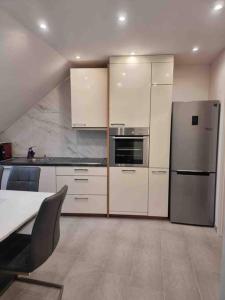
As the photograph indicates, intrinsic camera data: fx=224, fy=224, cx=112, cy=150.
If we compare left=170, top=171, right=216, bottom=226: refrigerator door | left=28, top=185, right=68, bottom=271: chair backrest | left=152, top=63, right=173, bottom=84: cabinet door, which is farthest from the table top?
left=152, top=63, right=173, bottom=84: cabinet door

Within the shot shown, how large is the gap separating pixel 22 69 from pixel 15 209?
1774mm

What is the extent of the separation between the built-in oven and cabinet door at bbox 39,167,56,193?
943 millimetres

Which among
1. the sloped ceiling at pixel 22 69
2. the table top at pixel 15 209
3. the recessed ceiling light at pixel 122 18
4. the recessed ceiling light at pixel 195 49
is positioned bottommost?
the table top at pixel 15 209

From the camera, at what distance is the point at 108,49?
2980mm

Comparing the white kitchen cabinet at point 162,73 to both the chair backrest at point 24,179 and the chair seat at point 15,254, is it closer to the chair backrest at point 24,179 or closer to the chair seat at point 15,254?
the chair backrest at point 24,179

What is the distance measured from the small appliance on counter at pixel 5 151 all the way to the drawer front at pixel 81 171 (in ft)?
3.51

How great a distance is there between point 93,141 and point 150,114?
1190 millimetres

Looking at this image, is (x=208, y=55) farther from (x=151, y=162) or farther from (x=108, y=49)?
(x=151, y=162)

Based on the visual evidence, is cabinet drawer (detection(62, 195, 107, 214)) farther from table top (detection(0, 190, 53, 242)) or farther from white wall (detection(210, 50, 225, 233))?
white wall (detection(210, 50, 225, 233))

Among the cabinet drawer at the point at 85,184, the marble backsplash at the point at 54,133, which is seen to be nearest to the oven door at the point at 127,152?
the cabinet drawer at the point at 85,184

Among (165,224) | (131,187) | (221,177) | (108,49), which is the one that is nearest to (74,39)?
(108,49)

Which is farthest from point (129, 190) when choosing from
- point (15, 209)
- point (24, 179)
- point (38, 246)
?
point (38, 246)

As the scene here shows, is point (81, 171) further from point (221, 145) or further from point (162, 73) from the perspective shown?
point (221, 145)

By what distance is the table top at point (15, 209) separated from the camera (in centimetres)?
157
